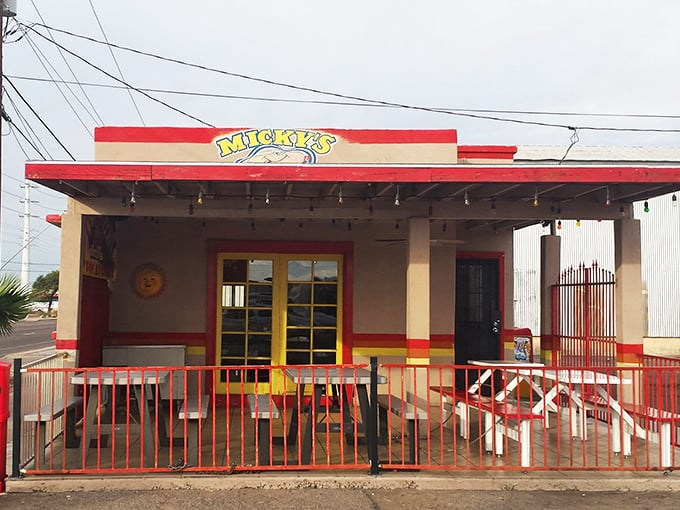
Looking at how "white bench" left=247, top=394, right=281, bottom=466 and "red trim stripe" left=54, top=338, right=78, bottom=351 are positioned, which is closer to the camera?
"white bench" left=247, top=394, right=281, bottom=466

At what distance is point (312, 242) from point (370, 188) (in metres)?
2.61

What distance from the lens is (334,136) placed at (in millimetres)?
10102

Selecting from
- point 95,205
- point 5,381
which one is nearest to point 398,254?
point 95,205

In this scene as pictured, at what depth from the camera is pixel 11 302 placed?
32.2ft

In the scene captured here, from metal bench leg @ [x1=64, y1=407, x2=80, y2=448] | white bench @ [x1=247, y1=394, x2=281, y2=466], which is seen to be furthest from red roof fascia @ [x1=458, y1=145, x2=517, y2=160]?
metal bench leg @ [x1=64, y1=407, x2=80, y2=448]

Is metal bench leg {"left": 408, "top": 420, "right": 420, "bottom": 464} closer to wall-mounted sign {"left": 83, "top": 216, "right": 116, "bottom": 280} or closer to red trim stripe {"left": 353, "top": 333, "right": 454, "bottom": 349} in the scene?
red trim stripe {"left": 353, "top": 333, "right": 454, "bottom": 349}

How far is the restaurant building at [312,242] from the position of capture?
7871 millimetres

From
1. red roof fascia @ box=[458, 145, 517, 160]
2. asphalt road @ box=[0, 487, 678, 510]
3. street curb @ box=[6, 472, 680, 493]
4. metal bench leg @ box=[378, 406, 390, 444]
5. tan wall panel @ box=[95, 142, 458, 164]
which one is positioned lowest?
asphalt road @ box=[0, 487, 678, 510]

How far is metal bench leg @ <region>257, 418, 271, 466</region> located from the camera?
21.3 feet

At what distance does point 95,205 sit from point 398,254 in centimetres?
473

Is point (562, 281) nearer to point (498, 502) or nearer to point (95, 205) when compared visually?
point (498, 502)

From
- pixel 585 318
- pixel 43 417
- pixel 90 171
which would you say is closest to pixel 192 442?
pixel 43 417

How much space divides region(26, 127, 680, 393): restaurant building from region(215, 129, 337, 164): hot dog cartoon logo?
2 cm

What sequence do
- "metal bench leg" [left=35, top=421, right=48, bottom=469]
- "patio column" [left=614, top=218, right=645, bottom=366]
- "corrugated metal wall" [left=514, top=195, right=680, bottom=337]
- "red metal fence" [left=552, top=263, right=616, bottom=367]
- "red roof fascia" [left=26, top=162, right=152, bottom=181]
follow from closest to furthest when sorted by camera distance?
"metal bench leg" [left=35, top=421, right=48, bottom=469], "red roof fascia" [left=26, top=162, right=152, bottom=181], "patio column" [left=614, top=218, right=645, bottom=366], "red metal fence" [left=552, top=263, right=616, bottom=367], "corrugated metal wall" [left=514, top=195, right=680, bottom=337]
